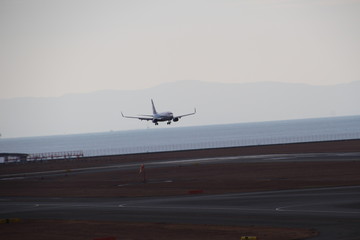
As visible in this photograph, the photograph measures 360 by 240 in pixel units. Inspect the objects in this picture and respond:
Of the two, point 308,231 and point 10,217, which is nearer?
point 308,231

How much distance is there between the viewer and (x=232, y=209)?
49.2m

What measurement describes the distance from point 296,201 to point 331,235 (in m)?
15.4

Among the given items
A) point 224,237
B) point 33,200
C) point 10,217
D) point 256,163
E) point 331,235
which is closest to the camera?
point 331,235

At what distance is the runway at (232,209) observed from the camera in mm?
40562

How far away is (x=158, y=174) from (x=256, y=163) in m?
16.1

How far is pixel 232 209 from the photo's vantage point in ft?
161

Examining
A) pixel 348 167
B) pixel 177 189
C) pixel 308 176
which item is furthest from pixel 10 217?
pixel 348 167

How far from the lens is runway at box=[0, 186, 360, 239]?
40.6m

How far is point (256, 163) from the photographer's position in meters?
98.6

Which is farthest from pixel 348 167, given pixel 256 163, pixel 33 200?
pixel 33 200

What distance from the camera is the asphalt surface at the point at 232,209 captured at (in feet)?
133

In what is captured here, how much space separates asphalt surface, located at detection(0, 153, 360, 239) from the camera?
133 ft

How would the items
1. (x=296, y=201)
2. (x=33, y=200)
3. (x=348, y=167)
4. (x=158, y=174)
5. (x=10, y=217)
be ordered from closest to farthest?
(x=296, y=201) < (x=10, y=217) < (x=33, y=200) < (x=348, y=167) < (x=158, y=174)

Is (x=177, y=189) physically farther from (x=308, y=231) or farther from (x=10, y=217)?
(x=308, y=231)
